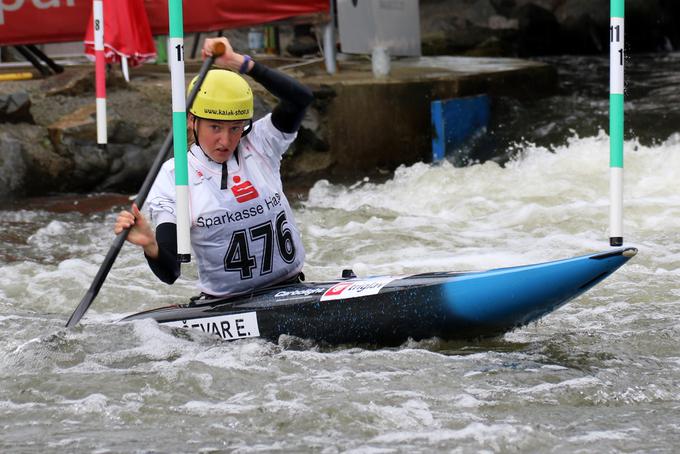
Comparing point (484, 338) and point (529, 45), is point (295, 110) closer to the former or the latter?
point (484, 338)

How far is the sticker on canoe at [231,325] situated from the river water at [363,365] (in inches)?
1.9

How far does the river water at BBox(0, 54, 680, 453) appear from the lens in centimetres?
352

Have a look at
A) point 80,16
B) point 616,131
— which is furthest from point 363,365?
point 80,16

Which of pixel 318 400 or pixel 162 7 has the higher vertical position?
pixel 162 7

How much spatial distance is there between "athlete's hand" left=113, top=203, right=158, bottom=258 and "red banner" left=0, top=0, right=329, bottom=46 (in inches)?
207

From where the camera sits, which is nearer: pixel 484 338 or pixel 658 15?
pixel 484 338

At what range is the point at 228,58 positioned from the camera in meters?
4.30

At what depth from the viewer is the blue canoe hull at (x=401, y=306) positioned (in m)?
4.16

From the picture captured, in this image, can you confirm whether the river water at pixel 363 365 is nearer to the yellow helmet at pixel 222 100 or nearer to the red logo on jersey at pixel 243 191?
the red logo on jersey at pixel 243 191

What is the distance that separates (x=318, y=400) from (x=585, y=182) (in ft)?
16.8

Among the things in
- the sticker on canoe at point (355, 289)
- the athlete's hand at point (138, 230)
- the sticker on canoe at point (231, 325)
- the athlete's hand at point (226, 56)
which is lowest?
the sticker on canoe at point (231, 325)

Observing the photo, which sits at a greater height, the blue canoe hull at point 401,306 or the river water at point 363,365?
the blue canoe hull at point 401,306

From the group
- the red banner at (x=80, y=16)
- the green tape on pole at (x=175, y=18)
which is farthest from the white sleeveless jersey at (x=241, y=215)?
the red banner at (x=80, y=16)

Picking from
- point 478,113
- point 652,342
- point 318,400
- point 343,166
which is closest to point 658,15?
point 478,113
